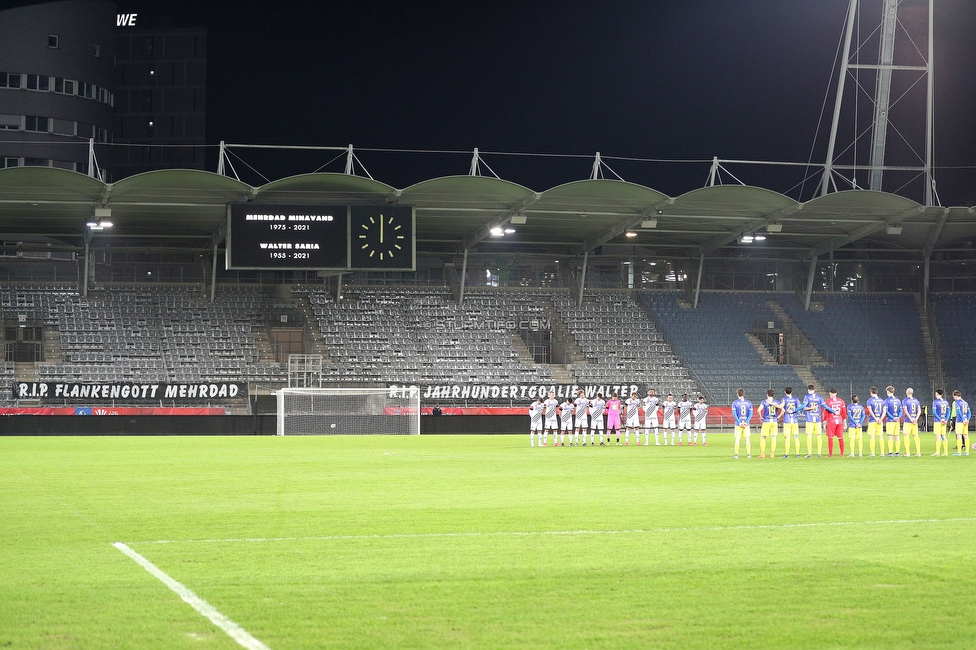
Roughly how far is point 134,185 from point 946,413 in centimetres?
2809

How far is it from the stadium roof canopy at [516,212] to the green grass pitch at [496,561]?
22.2 metres

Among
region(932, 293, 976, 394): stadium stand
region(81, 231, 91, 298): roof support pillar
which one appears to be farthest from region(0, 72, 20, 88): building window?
region(932, 293, 976, 394): stadium stand

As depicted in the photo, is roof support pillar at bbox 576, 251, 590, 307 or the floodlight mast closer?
the floodlight mast

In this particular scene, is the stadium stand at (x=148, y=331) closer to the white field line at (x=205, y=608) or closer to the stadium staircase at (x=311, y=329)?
the stadium staircase at (x=311, y=329)

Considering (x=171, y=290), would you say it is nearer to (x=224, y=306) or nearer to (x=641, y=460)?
(x=224, y=306)

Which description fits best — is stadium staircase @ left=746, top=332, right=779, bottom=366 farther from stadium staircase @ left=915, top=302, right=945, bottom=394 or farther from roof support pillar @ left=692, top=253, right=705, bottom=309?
stadium staircase @ left=915, top=302, right=945, bottom=394

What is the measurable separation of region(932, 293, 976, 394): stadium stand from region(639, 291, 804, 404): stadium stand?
25.6 ft

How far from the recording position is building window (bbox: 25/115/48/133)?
6788cm

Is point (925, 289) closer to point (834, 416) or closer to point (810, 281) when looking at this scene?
point (810, 281)

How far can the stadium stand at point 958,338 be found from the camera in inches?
2019

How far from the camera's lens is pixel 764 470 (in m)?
20.5

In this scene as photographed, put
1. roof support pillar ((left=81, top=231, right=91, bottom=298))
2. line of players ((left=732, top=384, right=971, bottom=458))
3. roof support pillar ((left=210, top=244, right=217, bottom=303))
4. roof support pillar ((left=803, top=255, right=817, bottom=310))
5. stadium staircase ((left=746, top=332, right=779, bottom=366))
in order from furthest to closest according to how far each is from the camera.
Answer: roof support pillar ((left=803, top=255, right=817, bottom=310)), stadium staircase ((left=746, top=332, right=779, bottom=366)), roof support pillar ((left=210, top=244, right=217, bottom=303)), roof support pillar ((left=81, top=231, right=91, bottom=298)), line of players ((left=732, top=384, right=971, bottom=458))

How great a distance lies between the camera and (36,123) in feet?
224

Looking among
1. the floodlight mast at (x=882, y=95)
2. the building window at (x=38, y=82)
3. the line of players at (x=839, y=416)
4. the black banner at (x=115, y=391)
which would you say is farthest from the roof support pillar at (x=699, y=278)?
the building window at (x=38, y=82)
